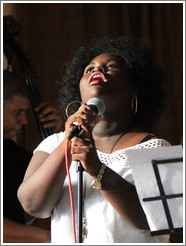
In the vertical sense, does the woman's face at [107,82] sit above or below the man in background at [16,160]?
above

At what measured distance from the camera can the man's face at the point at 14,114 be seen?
8.78 feet

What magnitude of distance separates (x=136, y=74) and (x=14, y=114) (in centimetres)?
103

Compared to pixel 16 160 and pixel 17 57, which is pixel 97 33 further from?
pixel 16 160

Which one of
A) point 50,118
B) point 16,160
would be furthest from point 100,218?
point 16,160

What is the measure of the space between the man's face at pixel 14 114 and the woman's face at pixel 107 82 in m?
1.01

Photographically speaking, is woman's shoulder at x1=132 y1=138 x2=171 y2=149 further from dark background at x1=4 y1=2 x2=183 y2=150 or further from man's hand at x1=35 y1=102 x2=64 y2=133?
dark background at x1=4 y1=2 x2=183 y2=150

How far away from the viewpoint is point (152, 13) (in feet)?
10.8

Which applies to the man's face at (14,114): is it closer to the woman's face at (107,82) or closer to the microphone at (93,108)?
the woman's face at (107,82)

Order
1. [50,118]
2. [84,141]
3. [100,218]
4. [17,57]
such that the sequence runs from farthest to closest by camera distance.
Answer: [17,57]
[50,118]
[100,218]
[84,141]

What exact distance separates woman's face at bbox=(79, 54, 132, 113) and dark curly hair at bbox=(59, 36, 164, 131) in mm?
87

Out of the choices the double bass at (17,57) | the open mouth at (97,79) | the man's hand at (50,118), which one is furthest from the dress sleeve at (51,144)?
the double bass at (17,57)

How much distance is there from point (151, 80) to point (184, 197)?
82 centimetres

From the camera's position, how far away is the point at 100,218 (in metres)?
1.50

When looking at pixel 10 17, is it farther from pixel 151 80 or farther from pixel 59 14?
pixel 151 80
